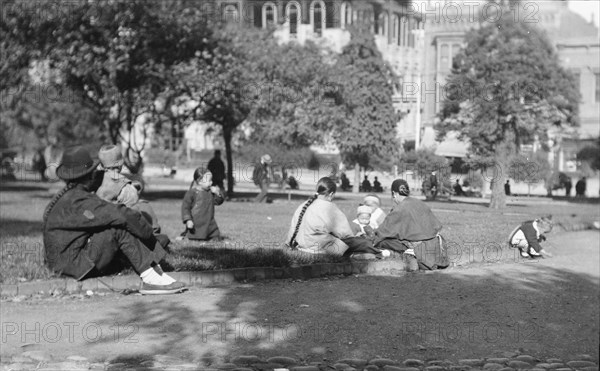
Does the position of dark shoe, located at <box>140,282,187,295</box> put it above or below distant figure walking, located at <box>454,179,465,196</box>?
above

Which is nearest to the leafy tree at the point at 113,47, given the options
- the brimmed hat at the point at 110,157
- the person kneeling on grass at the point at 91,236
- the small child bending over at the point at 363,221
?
the small child bending over at the point at 363,221

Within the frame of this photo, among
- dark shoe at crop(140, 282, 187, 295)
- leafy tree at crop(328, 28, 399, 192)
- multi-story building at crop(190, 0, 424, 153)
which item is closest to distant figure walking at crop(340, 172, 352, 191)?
leafy tree at crop(328, 28, 399, 192)

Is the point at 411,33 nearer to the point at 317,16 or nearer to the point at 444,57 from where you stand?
the point at 444,57

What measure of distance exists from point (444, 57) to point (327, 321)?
7068 centimetres

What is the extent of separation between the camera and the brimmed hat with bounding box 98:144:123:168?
11773mm

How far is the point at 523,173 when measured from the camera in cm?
3978

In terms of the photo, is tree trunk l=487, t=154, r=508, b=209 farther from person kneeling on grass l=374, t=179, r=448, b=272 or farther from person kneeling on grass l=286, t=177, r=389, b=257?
person kneeling on grass l=286, t=177, r=389, b=257

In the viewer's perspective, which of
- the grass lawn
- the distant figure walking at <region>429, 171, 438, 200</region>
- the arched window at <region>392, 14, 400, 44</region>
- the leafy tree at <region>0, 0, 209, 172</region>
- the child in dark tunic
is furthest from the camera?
the arched window at <region>392, 14, 400, 44</region>

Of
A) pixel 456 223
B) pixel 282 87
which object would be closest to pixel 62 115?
pixel 282 87

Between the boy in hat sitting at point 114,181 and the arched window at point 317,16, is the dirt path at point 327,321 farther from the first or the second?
the arched window at point 317,16

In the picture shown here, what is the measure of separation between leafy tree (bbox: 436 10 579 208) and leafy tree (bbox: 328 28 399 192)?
7360 mm

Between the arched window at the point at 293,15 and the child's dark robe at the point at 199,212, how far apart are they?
56.6m

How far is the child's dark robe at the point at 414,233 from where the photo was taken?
12.9 m

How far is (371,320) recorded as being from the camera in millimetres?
8570
